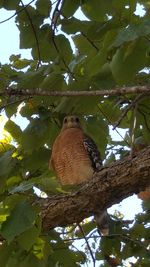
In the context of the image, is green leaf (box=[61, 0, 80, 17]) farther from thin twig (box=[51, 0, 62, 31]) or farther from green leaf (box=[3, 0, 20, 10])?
green leaf (box=[3, 0, 20, 10])

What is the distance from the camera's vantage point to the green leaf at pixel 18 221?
110 inches

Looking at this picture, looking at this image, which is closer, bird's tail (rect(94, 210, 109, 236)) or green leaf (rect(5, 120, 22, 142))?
green leaf (rect(5, 120, 22, 142))

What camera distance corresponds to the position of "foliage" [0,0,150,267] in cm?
281

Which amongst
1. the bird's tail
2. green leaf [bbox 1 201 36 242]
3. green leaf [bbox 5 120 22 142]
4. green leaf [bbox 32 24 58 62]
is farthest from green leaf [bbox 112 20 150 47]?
the bird's tail

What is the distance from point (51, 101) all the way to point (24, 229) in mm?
1530

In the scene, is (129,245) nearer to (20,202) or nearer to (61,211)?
(61,211)

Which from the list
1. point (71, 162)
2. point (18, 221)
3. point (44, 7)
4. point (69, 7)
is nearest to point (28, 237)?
point (18, 221)

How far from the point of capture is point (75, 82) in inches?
144

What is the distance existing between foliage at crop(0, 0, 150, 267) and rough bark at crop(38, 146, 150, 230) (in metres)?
0.17

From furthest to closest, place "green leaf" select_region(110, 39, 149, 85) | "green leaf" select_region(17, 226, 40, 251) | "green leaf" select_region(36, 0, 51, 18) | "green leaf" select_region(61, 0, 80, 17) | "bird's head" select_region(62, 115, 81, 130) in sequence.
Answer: "bird's head" select_region(62, 115, 81, 130) < "green leaf" select_region(36, 0, 51, 18) < "green leaf" select_region(61, 0, 80, 17) < "green leaf" select_region(17, 226, 40, 251) < "green leaf" select_region(110, 39, 149, 85)

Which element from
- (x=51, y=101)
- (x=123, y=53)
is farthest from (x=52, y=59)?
(x=123, y=53)

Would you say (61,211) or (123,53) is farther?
(61,211)

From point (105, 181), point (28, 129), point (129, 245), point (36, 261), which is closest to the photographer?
point (36, 261)

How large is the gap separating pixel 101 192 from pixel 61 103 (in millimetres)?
734
